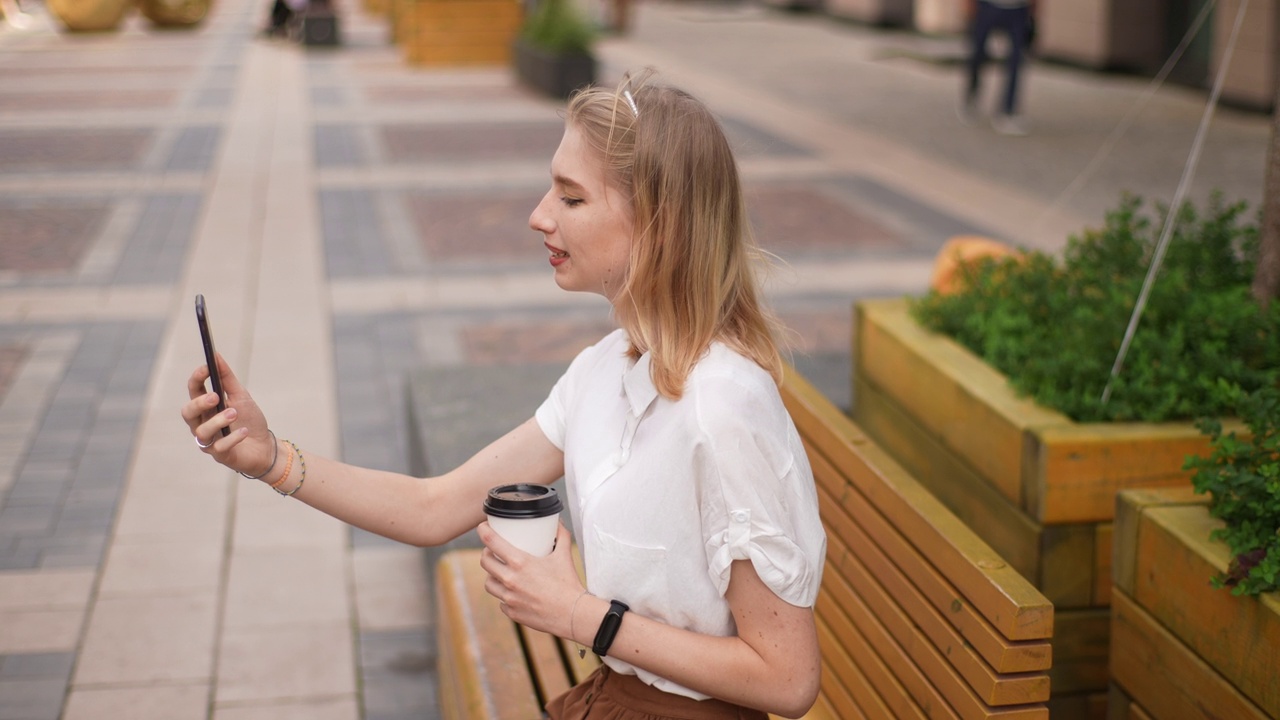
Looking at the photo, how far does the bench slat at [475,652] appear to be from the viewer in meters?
2.64

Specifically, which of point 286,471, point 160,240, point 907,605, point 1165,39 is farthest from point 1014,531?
point 1165,39

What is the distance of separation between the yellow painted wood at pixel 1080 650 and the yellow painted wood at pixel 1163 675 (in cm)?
31

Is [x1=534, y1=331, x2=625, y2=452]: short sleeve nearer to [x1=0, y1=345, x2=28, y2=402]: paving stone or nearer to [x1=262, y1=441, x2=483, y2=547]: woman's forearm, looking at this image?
[x1=262, y1=441, x2=483, y2=547]: woman's forearm

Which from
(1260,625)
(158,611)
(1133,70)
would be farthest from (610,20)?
(1260,625)

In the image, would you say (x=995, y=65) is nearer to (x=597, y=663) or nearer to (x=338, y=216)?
(x=338, y=216)

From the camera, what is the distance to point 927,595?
238 centimetres

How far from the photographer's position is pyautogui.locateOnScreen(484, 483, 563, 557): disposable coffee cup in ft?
6.19

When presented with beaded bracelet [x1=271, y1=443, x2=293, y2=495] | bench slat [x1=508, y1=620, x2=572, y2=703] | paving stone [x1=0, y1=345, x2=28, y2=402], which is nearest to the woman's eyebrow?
beaded bracelet [x1=271, y1=443, x2=293, y2=495]

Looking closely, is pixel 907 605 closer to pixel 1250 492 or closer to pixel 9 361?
pixel 1250 492

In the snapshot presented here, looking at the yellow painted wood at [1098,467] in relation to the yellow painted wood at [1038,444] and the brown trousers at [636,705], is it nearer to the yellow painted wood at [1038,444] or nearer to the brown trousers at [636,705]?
the yellow painted wood at [1038,444]

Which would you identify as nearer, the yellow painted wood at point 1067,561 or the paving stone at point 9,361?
the yellow painted wood at point 1067,561

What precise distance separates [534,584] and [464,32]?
19653 mm

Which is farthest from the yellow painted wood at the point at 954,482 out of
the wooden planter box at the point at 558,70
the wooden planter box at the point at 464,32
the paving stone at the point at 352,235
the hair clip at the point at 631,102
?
the wooden planter box at the point at 464,32

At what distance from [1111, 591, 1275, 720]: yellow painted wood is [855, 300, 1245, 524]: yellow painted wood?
36 cm
